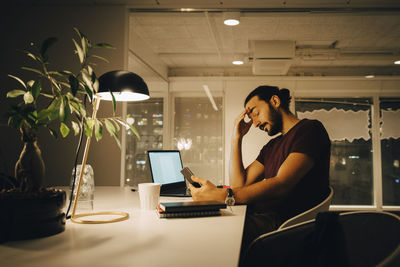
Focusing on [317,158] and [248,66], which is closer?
[317,158]

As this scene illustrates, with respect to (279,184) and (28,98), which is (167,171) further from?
(28,98)

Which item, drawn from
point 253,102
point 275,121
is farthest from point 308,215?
point 253,102

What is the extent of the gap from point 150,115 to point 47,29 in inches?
110

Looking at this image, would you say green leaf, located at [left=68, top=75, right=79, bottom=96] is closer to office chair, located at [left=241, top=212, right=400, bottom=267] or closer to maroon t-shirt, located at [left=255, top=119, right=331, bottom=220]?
office chair, located at [left=241, top=212, right=400, bottom=267]

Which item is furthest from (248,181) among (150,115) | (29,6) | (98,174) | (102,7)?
(150,115)

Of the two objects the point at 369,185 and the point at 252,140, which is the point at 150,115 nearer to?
the point at 252,140

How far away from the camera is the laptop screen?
7.32ft

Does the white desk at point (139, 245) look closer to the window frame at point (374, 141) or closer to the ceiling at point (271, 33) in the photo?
the ceiling at point (271, 33)

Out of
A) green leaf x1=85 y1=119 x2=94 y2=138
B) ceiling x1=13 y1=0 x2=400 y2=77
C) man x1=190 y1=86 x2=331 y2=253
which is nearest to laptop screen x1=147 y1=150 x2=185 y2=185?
man x1=190 y1=86 x2=331 y2=253

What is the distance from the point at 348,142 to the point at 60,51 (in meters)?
5.30

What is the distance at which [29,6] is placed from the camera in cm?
309

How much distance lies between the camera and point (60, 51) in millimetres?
3023

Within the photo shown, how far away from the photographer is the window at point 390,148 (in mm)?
5809

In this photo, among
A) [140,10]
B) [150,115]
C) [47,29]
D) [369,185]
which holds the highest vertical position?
[140,10]
